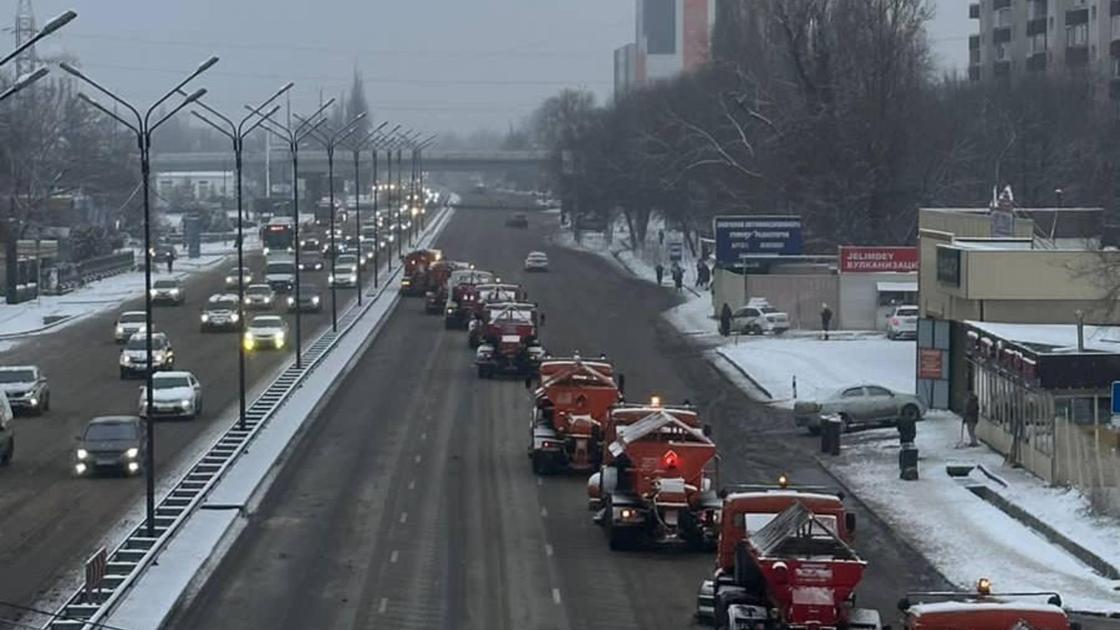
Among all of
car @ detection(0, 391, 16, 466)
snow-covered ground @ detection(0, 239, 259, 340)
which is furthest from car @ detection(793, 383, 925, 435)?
snow-covered ground @ detection(0, 239, 259, 340)

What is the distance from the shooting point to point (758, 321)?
70750 mm

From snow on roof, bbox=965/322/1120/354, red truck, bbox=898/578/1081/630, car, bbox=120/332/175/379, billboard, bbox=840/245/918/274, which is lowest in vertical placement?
car, bbox=120/332/175/379

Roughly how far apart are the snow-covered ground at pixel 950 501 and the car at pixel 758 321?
9532 mm

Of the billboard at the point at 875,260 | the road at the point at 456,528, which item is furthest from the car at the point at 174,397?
the billboard at the point at 875,260

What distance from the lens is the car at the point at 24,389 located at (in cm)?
4812

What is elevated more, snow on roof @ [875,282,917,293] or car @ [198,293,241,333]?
snow on roof @ [875,282,917,293]

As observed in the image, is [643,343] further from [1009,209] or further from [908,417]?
[908,417]

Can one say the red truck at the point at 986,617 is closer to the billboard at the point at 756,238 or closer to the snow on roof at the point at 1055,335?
the snow on roof at the point at 1055,335

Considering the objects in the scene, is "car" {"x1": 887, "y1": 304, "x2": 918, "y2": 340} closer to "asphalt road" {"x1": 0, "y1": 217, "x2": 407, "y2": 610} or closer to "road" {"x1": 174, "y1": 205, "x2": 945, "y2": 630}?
"road" {"x1": 174, "y1": 205, "x2": 945, "y2": 630}

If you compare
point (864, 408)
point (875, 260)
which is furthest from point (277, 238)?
point (864, 408)

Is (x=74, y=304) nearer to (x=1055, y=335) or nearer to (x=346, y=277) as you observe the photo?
(x=346, y=277)

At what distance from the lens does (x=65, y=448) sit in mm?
42688

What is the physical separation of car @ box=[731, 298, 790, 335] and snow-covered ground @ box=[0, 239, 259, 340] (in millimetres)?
24782

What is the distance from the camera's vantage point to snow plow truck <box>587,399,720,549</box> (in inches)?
1235
